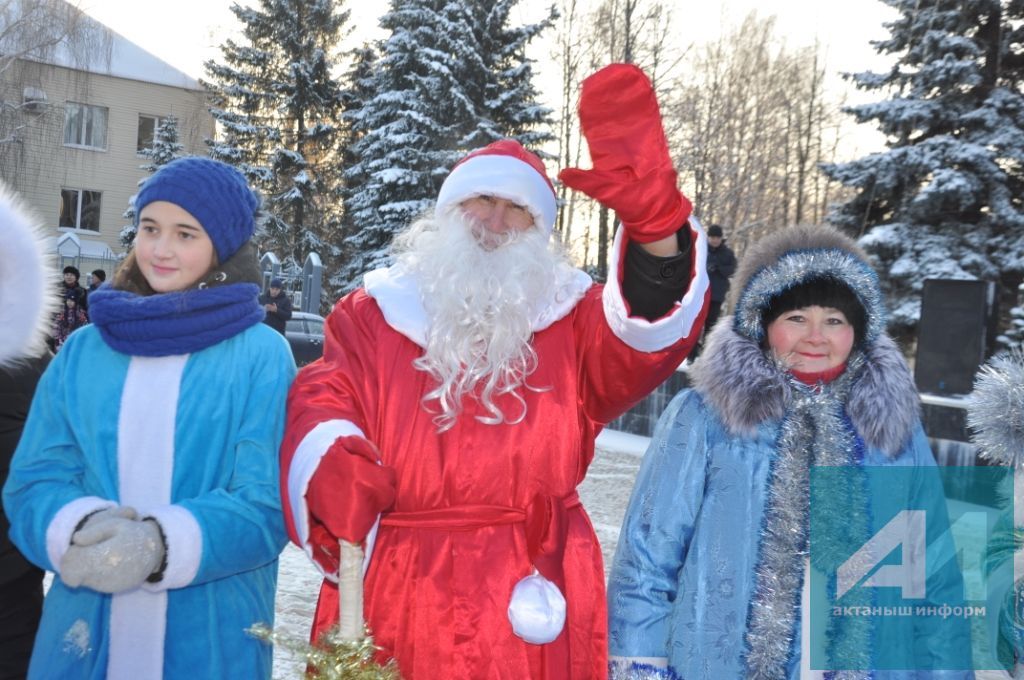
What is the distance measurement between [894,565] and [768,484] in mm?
372

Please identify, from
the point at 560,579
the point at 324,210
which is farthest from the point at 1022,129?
the point at 324,210

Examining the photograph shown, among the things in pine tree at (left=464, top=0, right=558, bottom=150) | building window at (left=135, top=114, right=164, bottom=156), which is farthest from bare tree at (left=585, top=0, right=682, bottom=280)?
building window at (left=135, top=114, right=164, bottom=156)

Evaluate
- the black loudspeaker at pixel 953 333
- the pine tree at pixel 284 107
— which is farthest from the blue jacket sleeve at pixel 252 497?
the pine tree at pixel 284 107

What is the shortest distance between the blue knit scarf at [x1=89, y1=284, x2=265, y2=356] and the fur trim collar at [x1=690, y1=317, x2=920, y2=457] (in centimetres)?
124

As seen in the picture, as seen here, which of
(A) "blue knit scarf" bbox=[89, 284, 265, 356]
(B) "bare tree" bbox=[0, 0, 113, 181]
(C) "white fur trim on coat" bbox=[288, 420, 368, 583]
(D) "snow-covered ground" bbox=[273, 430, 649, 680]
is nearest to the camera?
(C) "white fur trim on coat" bbox=[288, 420, 368, 583]

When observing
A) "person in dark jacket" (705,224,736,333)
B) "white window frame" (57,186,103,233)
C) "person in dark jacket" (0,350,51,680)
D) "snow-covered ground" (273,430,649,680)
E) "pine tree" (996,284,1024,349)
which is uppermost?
"white window frame" (57,186,103,233)

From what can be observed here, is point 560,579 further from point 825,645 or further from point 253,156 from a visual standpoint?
point 253,156

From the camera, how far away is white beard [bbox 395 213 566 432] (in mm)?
2107

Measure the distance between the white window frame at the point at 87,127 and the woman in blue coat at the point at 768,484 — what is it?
35281 millimetres

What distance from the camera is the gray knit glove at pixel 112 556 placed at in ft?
5.79

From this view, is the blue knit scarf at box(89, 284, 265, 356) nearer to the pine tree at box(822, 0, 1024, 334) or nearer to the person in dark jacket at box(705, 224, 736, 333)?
the person in dark jacket at box(705, 224, 736, 333)

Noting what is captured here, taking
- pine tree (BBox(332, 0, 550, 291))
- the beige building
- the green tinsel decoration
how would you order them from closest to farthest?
1. the green tinsel decoration
2. pine tree (BBox(332, 0, 550, 291))
3. the beige building

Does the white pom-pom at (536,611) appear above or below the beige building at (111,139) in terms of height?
below

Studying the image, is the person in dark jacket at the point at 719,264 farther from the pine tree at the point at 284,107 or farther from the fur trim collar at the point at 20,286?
the pine tree at the point at 284,107
